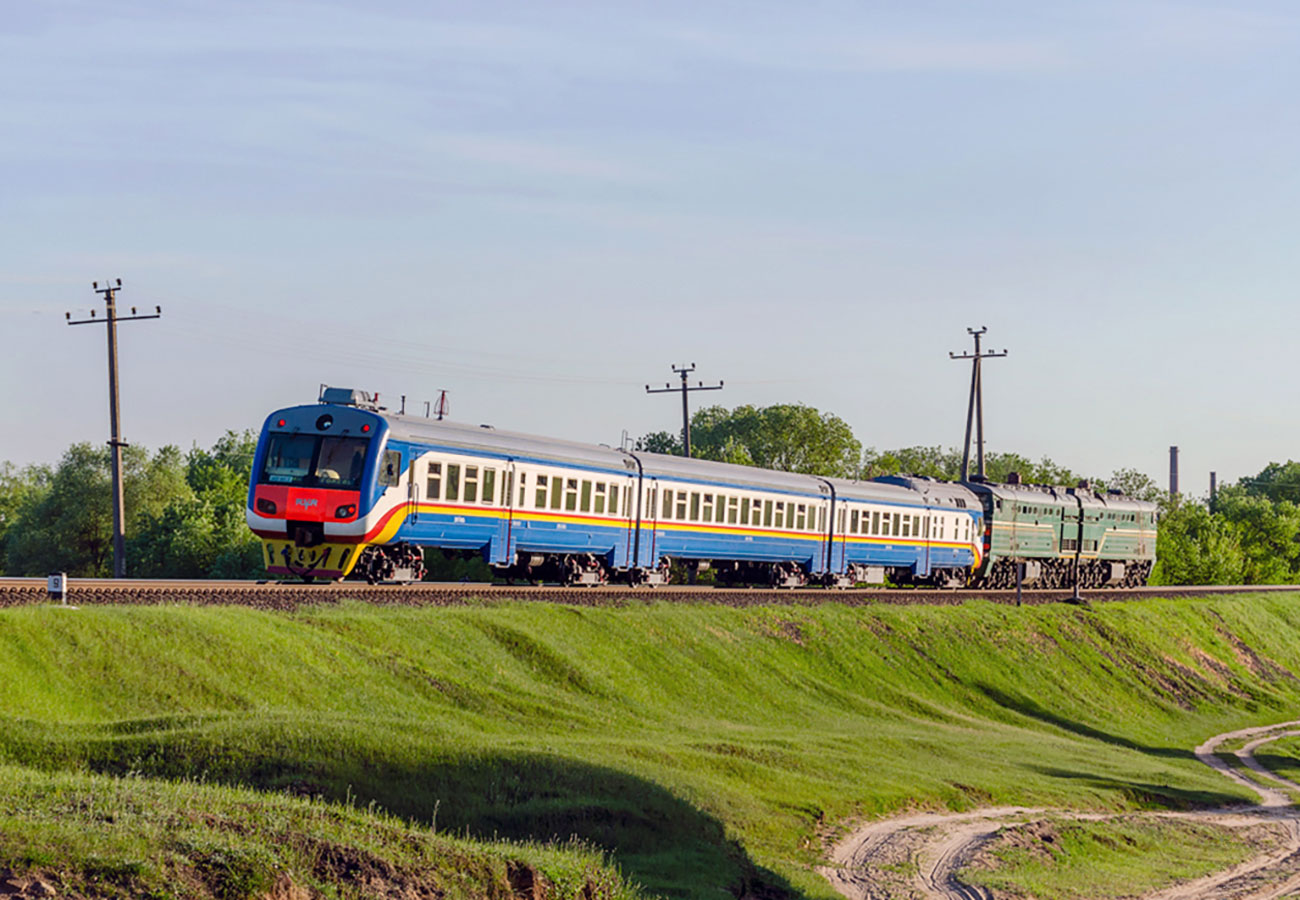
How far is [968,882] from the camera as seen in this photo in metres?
23.7

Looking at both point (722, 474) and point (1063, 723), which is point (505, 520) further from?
point (1063, 723)

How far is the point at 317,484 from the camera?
32.6 m

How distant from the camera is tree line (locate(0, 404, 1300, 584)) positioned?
85438mm

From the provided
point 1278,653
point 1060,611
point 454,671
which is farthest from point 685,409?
point 454,671

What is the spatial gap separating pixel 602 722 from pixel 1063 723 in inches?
914

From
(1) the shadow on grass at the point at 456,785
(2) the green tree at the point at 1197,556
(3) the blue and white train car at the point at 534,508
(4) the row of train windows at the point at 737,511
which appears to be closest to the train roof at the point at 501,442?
(3) the blue and white train car at the point at 534,508

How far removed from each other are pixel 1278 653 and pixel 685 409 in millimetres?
33761

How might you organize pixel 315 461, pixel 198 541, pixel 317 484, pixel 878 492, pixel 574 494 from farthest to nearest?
1. pixel 198 541
2. pixel 878 492
3. pixel 574 494
4. pixel 315 461
5. pixel 317 484

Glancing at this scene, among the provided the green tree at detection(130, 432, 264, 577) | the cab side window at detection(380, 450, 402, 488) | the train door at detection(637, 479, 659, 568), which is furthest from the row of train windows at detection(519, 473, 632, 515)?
the green tree at detection(130, 432, 264, 577)

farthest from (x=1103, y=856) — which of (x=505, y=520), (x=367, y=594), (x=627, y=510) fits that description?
(x=627, y=510)

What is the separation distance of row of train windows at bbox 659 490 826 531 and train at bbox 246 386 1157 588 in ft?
0.20

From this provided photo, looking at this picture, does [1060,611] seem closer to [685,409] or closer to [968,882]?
[685,409]

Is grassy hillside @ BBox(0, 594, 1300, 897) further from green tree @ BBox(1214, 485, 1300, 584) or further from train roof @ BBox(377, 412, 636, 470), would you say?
green tree @ BBox(1214, 485, 1300, 584)

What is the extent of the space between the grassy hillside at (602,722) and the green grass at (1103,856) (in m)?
2.10
